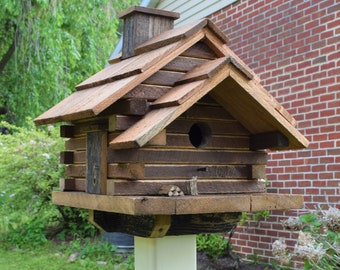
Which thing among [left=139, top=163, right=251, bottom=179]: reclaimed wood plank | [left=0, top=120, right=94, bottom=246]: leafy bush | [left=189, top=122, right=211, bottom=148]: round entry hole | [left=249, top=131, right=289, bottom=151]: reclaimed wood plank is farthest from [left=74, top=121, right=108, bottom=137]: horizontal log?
[left=0, top=120, right=94, bottom=246]: leafy bush

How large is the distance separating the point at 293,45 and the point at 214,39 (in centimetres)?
307

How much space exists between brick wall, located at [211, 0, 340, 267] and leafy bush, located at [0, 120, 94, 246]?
2.99 m

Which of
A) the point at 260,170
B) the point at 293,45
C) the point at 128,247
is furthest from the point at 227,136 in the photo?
the point at 128,247

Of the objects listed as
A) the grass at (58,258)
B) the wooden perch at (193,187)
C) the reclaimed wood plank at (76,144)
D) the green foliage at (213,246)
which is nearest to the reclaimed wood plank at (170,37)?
the reclaimed wood plank at (76,144)

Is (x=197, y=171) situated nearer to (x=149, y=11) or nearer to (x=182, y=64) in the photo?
(x=182, y=64)

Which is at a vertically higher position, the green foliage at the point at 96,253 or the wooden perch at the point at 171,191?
the wooden perch at the point at 171,191

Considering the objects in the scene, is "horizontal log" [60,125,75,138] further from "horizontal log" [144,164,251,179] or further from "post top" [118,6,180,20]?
"horizontal log" [144,164,251,179]

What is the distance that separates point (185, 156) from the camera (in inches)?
118

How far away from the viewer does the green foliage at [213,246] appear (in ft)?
21.8

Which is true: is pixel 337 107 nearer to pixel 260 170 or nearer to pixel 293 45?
pixel 293 45

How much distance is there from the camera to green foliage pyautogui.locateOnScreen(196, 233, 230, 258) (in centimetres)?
666

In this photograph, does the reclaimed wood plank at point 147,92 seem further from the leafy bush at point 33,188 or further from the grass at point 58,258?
the leafy bush at point 33,188

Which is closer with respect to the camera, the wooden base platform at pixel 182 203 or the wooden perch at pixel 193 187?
the wooden base platform at pixel 182 203

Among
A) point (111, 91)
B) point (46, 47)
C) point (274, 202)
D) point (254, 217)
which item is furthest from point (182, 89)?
point (46, 47)
